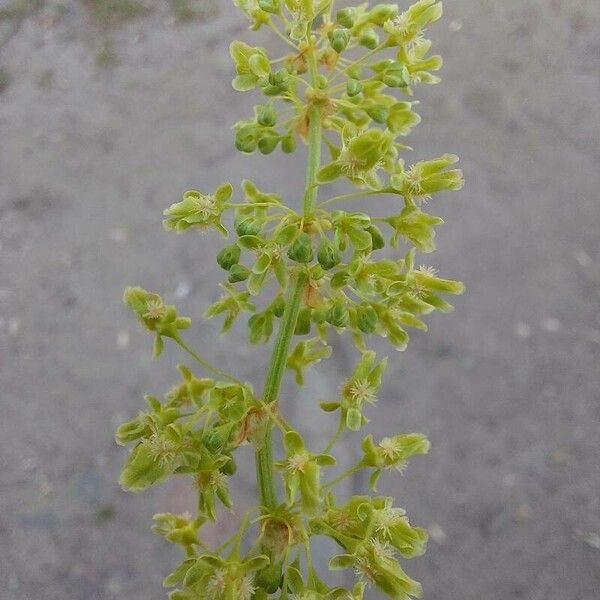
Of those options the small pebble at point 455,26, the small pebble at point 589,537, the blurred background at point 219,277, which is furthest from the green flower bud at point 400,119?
the small pebble at point 455,26

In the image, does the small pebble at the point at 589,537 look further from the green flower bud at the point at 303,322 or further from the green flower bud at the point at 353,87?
the green flower bud at the point at 353,87

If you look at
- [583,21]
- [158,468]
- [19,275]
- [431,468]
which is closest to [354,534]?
[158,468]

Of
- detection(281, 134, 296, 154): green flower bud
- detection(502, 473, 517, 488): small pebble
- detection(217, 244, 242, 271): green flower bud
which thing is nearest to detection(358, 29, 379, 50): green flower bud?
detection(281, 134, 296, 154): green flower bud

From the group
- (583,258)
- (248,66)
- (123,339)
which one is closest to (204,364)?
(248,66)

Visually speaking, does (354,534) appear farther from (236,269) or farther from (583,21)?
(583,21)

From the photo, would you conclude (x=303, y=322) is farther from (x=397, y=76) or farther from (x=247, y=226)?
(x=397, y=76)

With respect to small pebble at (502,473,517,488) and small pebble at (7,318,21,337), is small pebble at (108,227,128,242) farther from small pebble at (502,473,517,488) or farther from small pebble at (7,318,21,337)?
small pebble at (502,473,517,488)
